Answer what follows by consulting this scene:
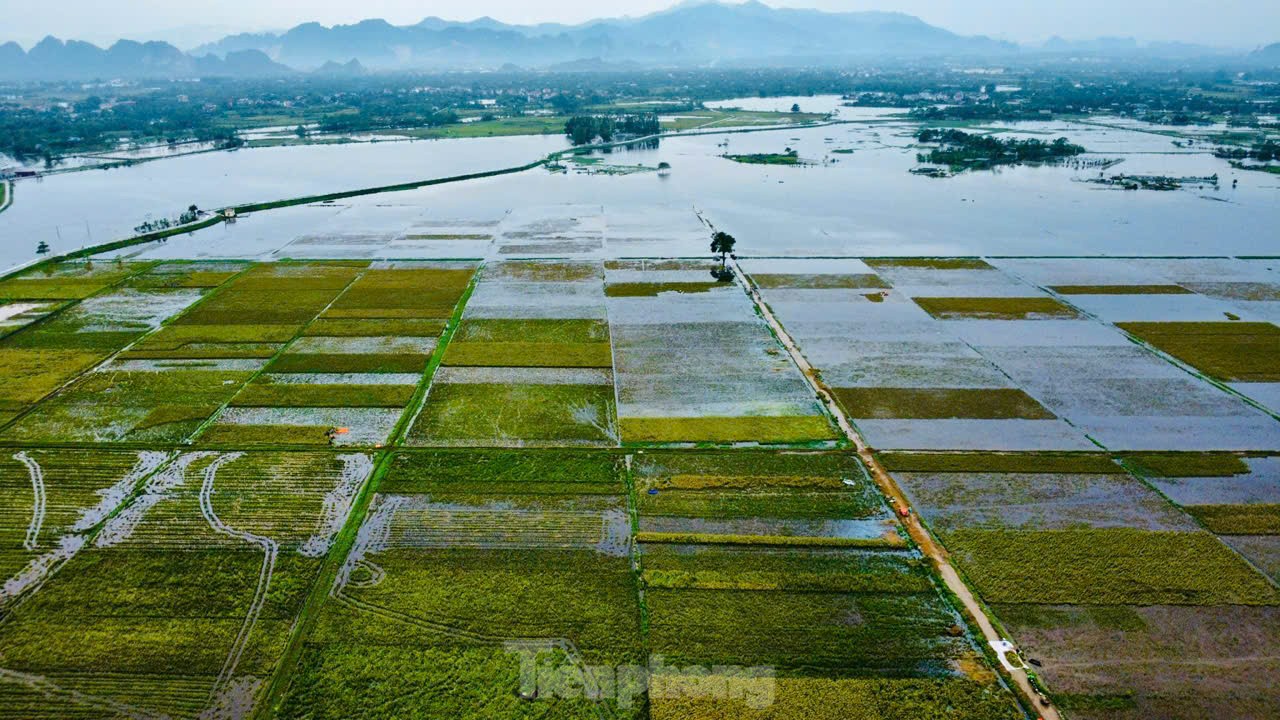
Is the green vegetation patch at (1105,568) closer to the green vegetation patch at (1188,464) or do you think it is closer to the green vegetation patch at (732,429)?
the green vegetation patch at (1188,464)

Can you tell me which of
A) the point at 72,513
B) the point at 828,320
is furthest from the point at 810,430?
the point at 72,513

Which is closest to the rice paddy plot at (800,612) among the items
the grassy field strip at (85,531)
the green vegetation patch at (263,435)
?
the green vegetation patch at (263,435)

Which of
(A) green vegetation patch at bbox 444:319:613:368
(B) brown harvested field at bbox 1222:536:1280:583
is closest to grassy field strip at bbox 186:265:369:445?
(A) green vegetation patch at bbox 444:319:613:368

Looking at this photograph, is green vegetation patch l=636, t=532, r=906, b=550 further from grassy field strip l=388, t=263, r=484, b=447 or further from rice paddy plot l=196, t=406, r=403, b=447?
rice paddy plot l=196, t=406, r=403, b=447

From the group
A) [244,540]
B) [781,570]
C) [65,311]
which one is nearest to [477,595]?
[244,540]

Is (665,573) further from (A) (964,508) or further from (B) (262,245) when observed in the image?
(B) (262,245)
